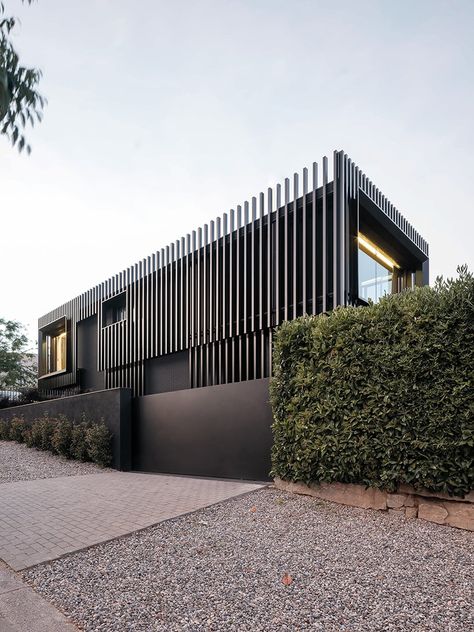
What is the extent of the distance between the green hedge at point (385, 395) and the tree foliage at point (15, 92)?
4624 mm

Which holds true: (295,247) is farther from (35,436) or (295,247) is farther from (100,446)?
(35,436)

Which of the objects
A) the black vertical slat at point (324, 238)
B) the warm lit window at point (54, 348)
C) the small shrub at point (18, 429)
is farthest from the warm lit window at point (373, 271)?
the warm lit window at point (54, 348)

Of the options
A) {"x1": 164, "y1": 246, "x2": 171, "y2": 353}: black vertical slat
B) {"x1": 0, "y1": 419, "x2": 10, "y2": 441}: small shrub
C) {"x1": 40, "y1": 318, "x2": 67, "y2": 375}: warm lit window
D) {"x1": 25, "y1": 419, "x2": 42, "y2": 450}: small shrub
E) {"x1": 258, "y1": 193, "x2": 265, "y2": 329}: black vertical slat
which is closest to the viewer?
{"x1": 258, "y1": 193, "x2": 265, "y2": 329}: black vertical slat

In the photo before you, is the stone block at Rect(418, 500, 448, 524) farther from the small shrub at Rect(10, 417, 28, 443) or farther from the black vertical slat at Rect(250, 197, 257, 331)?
the small shrub at Rect(10, 417, 28, 443)

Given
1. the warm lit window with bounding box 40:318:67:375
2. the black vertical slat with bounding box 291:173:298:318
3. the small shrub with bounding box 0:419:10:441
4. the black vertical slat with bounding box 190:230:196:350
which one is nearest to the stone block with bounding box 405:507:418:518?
the black vertical slat with bounding box 291:173:298:318

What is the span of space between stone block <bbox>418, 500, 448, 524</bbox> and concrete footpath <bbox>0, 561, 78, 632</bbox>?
13.1 feet

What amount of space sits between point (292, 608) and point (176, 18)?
730 centimetres

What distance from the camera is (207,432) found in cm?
912

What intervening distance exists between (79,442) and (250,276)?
6.18 metres

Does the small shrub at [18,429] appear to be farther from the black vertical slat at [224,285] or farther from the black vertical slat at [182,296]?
Answer: the black vertical slat at [224,285]

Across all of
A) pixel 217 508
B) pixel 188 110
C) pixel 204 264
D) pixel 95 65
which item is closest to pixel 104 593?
pixel 217 508

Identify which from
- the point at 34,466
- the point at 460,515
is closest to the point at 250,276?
the point at 34,466

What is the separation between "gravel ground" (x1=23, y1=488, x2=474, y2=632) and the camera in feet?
9.73

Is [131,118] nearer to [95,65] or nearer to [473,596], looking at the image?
[95,65]
